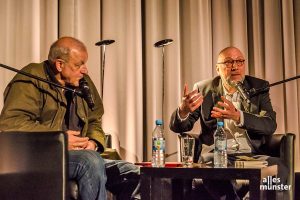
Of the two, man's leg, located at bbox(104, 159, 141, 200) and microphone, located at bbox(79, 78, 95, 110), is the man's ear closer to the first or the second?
microphone, located at bbox(79, 78, 95, 110)

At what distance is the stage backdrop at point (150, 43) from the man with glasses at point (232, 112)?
2.75ft

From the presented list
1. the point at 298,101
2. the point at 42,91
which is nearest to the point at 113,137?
the point at 42,91

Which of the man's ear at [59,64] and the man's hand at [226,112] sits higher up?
the man's ear at [59,64]

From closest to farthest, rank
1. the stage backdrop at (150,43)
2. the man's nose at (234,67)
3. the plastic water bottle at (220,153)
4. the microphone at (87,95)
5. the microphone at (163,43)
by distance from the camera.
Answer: the plastic water bottle at (220,153) → the microphone at (87,95) → the man's nose at (234,67) → the stage backdrop at (150,43) → the microphone at (163,43)

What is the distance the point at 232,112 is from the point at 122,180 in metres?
0.77

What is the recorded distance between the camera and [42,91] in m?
2.71

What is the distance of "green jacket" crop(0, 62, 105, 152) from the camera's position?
2548 millimetres

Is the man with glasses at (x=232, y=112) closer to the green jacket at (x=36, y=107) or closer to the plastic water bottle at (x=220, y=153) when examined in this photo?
the plastic water bottle at (x=220, y=153)

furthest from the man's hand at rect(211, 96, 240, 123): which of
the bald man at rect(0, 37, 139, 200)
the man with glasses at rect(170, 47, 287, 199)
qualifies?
the bald man at rect(0, 37, 139, 200)

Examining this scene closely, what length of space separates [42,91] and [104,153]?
2.15 ft

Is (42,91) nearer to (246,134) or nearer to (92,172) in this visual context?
(92,172)

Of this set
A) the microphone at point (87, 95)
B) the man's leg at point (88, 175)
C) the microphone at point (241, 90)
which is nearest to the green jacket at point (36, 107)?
the microphone at point (87, 95)

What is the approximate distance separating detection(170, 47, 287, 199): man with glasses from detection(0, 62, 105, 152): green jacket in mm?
606

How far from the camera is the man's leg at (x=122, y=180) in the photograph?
2781 millimetres
